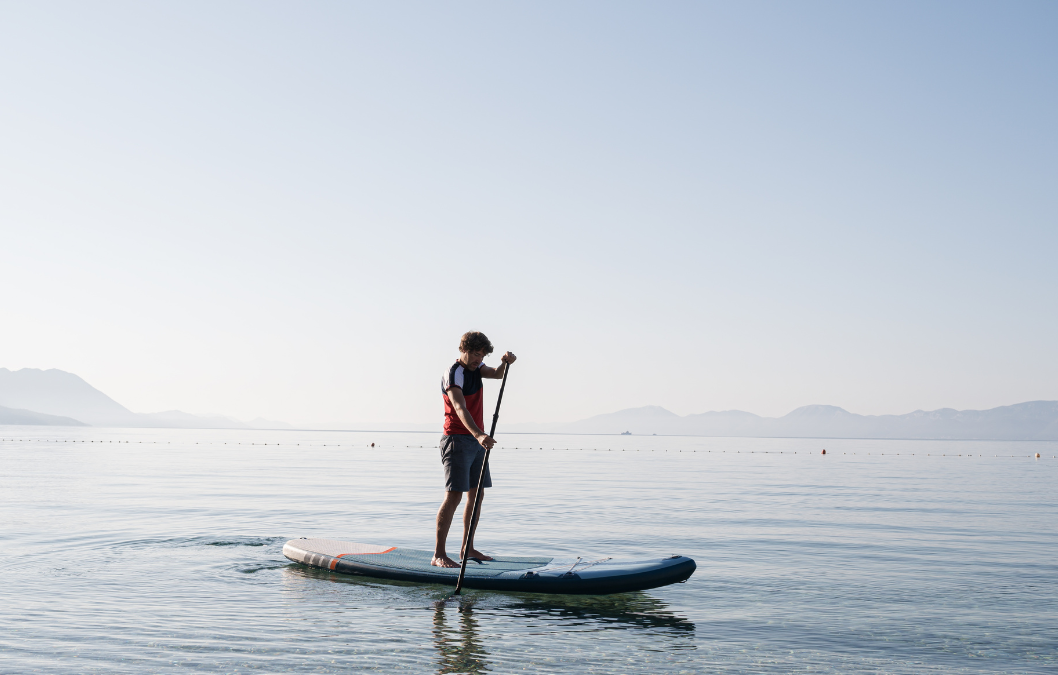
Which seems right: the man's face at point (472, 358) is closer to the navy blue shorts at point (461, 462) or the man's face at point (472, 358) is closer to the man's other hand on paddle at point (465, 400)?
the man's other hand on paddle at point (465, 400)

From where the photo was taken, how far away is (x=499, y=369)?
9078 millimetres

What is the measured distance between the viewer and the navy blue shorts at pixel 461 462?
8797 millimetres

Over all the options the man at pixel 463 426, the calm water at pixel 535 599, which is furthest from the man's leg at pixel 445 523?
the calm water at pixel 535 599

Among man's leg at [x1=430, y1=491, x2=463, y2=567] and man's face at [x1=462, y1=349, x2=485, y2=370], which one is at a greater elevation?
man's face at [x1=462, y1=349, x2=485, y2=370]

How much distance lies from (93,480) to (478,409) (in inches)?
954

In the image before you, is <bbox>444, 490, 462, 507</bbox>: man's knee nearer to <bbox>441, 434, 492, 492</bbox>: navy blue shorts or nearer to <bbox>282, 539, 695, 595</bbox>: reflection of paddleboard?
<bbox>441, 434, 492, 492</bbox>: navy blue shorts

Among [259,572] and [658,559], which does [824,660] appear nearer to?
[658,559]

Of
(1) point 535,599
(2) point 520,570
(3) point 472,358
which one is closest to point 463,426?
(3) point 472,358

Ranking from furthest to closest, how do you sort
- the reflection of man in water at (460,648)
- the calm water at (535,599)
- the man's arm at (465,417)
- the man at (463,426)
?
1. the man at (463,426)
2. the man's arm at (465,417)
3. the calm water at (535,599)
4. the reflection of man in water at (460,648)

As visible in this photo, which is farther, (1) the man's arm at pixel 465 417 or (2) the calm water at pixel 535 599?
(1) the man's arm at pixel 465 417

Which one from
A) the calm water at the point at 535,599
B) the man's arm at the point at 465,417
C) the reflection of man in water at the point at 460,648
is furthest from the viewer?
the man's arm at the point at 465,417

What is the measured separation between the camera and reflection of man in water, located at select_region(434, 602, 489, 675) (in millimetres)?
6043

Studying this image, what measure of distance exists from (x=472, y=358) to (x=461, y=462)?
1.16 metres

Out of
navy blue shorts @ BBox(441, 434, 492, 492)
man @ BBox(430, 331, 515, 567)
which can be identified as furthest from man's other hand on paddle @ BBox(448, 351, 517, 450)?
navy blue shorts @ BBox(441, 434, 492, 492)
